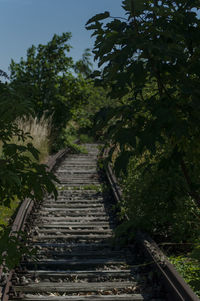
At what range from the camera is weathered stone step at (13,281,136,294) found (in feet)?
13.9

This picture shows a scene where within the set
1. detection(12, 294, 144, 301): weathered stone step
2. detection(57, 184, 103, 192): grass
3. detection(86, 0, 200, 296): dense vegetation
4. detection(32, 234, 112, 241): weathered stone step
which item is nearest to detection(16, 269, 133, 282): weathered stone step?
detection(12, 294, 144, 301): weathered stone step

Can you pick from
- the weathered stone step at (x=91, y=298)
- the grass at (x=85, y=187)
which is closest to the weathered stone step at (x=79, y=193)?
the grass at (x=85, y=187)

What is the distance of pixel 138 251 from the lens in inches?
212

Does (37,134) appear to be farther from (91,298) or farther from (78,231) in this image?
(91,298)

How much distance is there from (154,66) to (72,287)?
2961mm

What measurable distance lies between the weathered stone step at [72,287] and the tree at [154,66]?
2.29m

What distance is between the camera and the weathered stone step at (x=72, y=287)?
13.9ft

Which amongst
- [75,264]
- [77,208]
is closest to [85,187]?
[77,208]

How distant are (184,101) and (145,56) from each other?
16.3 inches

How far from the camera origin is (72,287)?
4.35m

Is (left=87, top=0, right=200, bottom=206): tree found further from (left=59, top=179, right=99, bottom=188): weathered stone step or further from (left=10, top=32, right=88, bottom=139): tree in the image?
(left=10, top=32, right=88, bottom=139): tree

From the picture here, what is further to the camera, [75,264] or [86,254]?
[86,254]

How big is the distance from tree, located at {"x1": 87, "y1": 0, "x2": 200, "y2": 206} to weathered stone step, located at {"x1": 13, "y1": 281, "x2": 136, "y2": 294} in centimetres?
229

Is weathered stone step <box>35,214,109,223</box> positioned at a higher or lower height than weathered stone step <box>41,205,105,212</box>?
lower
